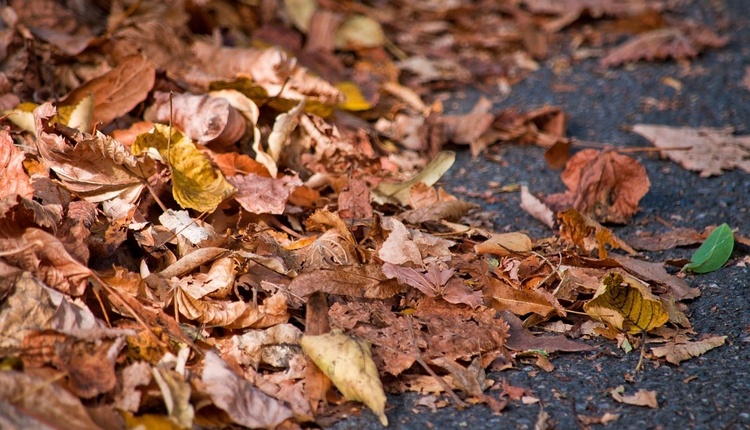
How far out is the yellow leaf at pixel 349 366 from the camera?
155 centimetres

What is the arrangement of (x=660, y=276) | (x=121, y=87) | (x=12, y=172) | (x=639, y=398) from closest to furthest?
(x=639, y=398) → (x=12, y=172) → (x=660, y=276) → (x=121, y=87)

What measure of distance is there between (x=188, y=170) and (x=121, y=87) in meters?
0.49

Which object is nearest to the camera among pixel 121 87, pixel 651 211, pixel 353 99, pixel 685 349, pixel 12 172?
pixel 685 349

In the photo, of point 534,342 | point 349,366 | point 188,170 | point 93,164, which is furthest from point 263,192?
point 534,342

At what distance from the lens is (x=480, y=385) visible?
166cm

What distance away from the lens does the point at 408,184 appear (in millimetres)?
2475

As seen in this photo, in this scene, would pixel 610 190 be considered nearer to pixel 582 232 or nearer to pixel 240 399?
pixel 582 232

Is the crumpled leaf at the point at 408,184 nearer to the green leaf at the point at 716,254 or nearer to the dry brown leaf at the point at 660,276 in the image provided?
the dry brown leaf at the point at 660,276

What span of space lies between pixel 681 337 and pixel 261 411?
1.05m

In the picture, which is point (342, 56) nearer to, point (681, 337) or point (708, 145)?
point (708, 145)

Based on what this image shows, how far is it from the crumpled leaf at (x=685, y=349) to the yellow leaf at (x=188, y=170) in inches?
47.3

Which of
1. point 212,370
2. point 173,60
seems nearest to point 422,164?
point 173,60

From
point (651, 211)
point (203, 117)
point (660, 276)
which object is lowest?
point (651, 211)

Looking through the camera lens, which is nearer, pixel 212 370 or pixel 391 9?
pixel 212 370
